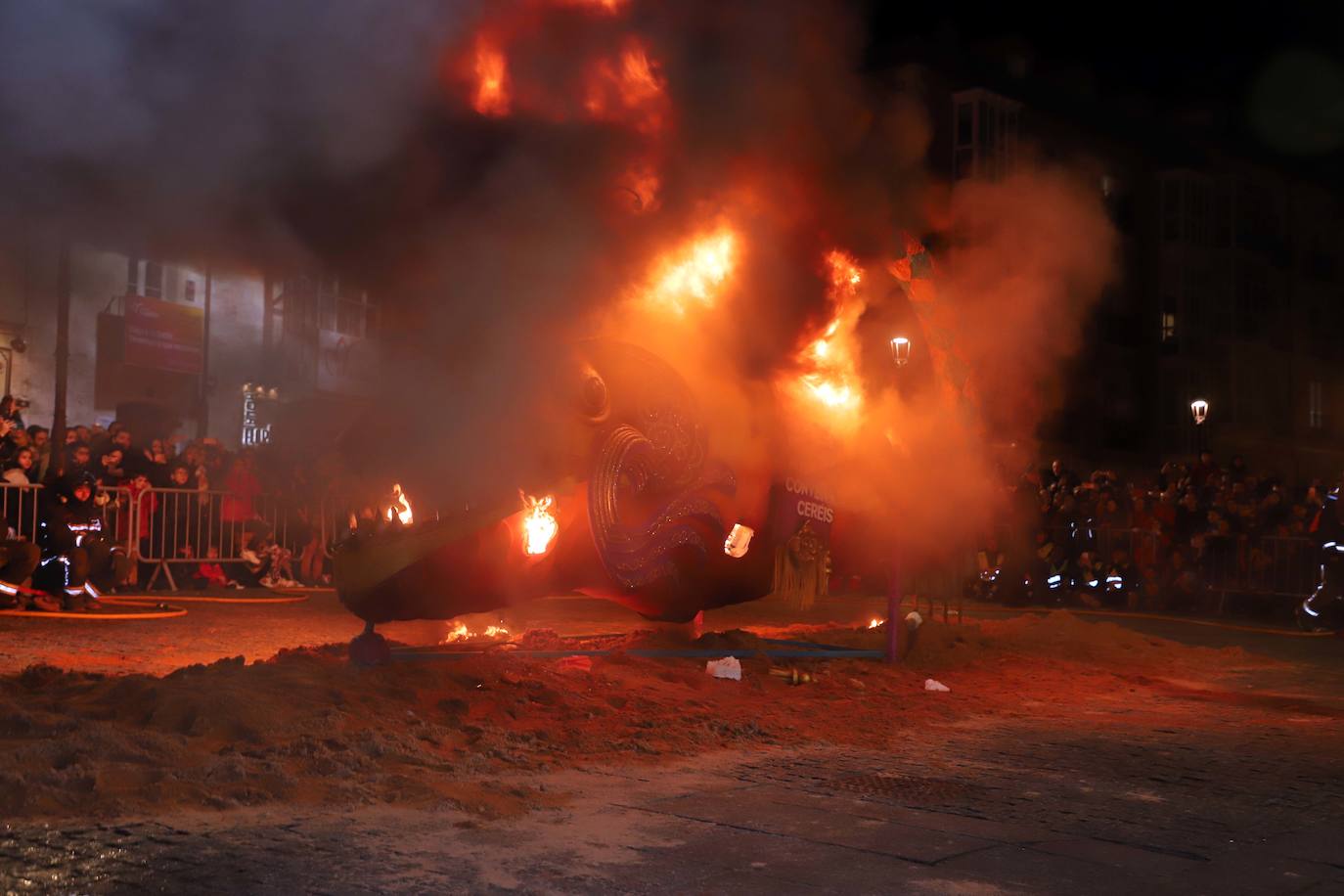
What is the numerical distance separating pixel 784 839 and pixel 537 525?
3662 millimetres

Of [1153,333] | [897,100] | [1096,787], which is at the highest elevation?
[1153,333]

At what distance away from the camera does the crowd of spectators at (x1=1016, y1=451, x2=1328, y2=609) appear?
18.7 m

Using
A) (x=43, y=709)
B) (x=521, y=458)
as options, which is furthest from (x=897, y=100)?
(x=43, y=709)

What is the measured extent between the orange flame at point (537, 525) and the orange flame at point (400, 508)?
737 millimetres

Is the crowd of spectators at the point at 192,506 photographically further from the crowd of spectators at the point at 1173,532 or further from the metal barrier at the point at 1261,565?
the metal barrier at the point at 1261,565

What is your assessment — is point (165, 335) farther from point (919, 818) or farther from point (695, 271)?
point (919, 818)

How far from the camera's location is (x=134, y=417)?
26.3 metres

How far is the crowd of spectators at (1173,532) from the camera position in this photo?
18.7 meters

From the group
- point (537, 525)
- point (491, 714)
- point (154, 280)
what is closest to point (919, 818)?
point (491, 714)

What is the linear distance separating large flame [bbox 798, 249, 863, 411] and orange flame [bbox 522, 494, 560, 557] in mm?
2829

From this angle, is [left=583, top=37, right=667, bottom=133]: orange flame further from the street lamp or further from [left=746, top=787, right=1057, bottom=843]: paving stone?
[left=746, top=787, right=1057, bottom=843]: paving stone

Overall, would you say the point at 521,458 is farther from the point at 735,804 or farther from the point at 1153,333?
the point at 1153,333

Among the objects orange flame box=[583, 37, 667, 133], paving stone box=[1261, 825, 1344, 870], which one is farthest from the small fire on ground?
paving stone box=[1261, 825, 1344, 870]

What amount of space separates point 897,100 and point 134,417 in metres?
20.3
